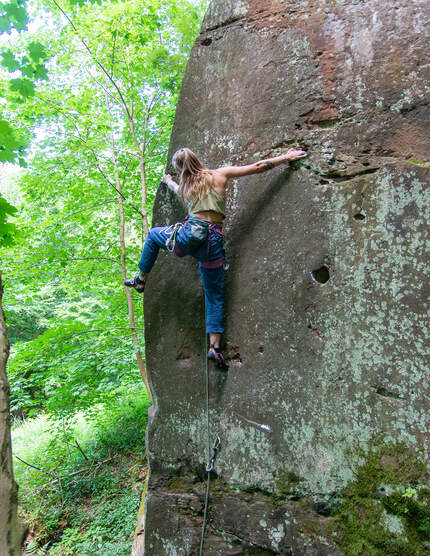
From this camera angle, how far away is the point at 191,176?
290 centimetres

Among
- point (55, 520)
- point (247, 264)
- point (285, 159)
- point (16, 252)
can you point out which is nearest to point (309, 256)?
point (247, 264)

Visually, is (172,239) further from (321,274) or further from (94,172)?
(94,172)

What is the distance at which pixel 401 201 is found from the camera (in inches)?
93.4

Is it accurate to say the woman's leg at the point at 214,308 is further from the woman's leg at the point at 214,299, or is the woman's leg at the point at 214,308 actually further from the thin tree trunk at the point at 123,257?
the thin tree trunk at the point at 123,257

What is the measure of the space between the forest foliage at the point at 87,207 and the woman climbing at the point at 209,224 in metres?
3.39

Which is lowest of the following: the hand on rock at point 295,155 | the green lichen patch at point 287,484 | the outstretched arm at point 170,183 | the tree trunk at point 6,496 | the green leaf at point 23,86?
the green lichen patch at point 287,484

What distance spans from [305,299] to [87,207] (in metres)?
5.32

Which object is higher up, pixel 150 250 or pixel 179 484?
pixel 150 250

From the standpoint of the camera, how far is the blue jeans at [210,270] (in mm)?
2885

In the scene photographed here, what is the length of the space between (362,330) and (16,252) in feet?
18.4

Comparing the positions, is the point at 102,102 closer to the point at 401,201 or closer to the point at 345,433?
the point at 401,201

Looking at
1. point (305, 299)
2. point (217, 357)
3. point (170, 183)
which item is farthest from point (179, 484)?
point (170, 183)

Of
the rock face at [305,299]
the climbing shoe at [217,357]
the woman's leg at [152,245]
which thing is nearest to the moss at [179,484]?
the rock face at [305,299]

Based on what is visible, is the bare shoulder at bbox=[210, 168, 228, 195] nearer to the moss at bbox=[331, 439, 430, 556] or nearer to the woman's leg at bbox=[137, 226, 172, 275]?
the woman's leg at bbox=[137, 226, 172, 275]
